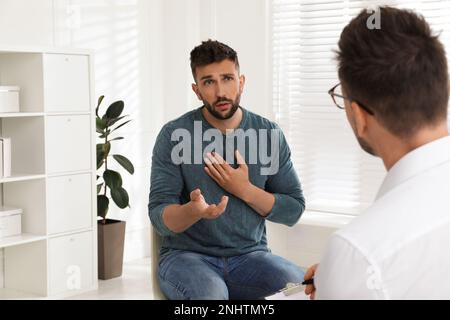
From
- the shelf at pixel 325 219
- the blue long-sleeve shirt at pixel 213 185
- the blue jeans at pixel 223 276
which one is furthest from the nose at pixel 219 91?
the shelf at pixel 325 219

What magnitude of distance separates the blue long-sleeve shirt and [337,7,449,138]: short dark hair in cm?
134

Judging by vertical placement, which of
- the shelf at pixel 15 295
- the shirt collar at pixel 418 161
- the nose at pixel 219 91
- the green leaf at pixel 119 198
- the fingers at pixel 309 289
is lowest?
the shelf at pixel 15 295

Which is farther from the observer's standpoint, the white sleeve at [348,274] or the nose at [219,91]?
the nose at [219,91]

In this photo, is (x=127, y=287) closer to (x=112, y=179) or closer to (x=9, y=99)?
(x=112, y=179)

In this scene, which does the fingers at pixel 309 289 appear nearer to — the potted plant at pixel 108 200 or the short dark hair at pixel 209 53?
the short dark hair at pixel 209 53

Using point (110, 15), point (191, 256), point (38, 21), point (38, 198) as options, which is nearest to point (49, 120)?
point (38, 198)

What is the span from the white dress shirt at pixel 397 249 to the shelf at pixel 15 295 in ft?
10.9

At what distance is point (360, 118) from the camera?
4.28 feet

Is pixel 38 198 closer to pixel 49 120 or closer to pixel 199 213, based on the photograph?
pixel 49 120

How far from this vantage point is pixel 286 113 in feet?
16.6

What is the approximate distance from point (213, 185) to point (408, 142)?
4.73 ft

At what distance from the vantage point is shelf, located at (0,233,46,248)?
13.2 ft

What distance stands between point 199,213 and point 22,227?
220cm

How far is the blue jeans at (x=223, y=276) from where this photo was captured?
236 cm
